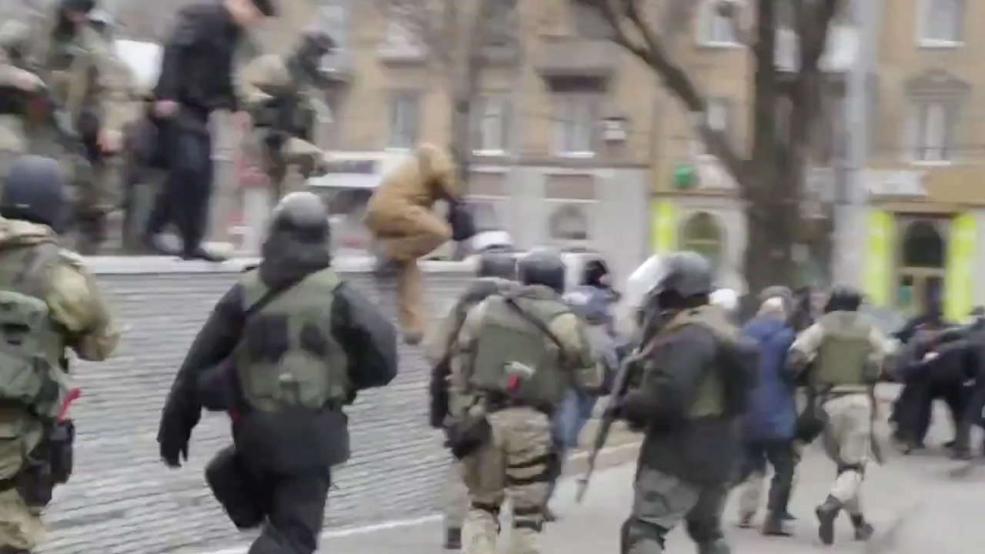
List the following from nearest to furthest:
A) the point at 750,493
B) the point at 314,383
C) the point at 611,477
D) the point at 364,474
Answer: the point at 314,383 → the point at 364,474 → the point at 750,493 → the point at 611,477

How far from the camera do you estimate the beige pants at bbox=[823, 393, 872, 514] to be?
1212 cm

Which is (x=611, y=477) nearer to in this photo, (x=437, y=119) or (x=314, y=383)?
(x=314, y=383)

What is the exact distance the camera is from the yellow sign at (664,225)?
42.4 meters

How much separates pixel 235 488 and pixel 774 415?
5910 mm

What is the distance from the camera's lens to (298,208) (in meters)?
7.07

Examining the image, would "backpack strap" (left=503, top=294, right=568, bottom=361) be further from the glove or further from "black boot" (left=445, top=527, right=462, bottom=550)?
"black boot" (left=445, top=527, right=462, bottom=550)

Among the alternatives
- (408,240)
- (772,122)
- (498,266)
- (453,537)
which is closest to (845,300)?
(498,266)

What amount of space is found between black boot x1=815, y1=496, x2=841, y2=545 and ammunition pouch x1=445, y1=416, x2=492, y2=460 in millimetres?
3584

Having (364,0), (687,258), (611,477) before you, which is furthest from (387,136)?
(687,258)

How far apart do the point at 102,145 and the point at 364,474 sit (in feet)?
8.84

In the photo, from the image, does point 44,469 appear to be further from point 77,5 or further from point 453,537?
point 453,537

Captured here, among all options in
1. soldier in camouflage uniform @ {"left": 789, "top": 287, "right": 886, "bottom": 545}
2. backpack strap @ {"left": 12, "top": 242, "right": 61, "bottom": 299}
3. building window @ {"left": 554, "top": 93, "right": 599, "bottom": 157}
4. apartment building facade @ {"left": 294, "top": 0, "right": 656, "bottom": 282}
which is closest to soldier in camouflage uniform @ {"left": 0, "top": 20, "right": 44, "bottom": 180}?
backpack strap @ {"left": 12, "top": 242, "right": 61, "bottom": 299}

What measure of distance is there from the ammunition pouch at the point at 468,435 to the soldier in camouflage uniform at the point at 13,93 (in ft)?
8.62

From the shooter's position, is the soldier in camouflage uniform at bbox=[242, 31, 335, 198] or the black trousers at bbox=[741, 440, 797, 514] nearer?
the soldier in camouflage uniform at bbox=[242, 31, 335, 198]
